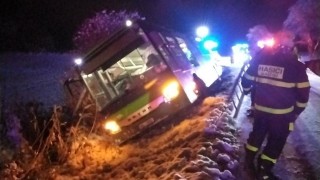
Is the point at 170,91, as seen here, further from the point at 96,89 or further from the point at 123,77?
the point at 96,89

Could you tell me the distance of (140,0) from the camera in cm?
2866

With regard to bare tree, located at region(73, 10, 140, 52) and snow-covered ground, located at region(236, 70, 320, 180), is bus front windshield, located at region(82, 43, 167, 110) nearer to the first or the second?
snow-covered ground, located at region(236, 70, 320, 180)

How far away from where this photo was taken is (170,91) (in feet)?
23.8

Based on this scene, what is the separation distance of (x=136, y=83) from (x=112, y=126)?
1014 mm

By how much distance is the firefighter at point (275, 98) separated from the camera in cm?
471

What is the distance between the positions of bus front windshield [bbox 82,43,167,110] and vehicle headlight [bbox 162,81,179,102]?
315mm

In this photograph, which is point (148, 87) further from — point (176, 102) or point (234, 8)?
point (234, 8)

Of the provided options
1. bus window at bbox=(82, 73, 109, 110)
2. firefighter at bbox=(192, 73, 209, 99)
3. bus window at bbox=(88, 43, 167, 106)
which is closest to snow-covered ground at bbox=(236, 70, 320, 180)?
firefighter at bbox=(192, 73, 209, 99)

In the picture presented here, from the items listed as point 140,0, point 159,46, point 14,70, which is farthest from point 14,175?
point 140,0

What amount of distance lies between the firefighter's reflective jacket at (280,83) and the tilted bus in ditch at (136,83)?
2423mm

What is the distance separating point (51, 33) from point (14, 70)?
327 inches

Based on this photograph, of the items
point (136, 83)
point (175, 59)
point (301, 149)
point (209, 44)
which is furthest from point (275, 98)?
point (209, 44)

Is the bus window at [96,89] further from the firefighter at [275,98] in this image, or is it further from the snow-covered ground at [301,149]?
the firefighter at [275,98]

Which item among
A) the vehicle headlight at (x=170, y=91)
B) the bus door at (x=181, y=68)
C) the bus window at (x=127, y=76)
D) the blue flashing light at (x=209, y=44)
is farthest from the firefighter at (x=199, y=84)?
the blue flashing light at (x=209, y=44)
